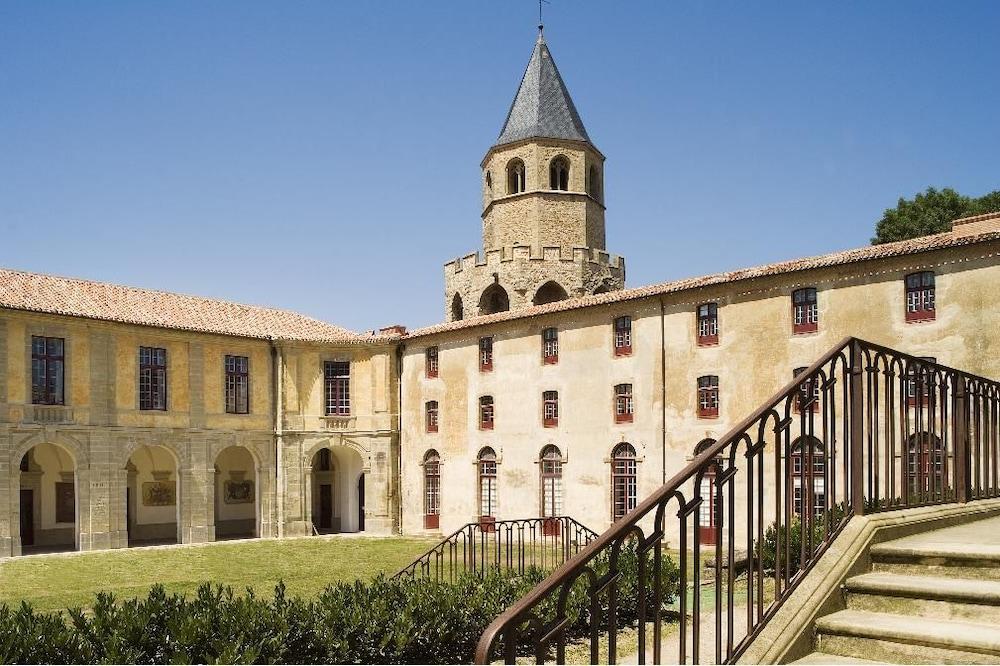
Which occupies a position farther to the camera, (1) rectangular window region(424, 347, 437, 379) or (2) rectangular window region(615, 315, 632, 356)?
(1) rectangular window region(424, 347, 437, 379)

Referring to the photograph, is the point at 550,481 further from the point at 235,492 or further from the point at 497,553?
the point at 497,553

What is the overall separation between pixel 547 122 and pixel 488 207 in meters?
5.60

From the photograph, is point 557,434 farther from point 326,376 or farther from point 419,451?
point 326,376

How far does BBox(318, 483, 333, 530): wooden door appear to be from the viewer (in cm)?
4353

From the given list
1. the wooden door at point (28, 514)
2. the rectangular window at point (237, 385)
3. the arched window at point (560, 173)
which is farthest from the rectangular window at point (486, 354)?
the wooden door at point (28, 514)

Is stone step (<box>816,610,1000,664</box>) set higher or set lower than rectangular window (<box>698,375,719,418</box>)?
lower

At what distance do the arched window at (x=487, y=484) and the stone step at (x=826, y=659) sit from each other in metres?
30.9

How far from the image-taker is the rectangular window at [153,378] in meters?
35.7

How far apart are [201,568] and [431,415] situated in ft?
43.4

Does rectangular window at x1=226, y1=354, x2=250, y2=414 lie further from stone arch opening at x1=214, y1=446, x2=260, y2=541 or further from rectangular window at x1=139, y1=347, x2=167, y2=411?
stone arch opening at x1=214, y1=446, x2=260, y2=541

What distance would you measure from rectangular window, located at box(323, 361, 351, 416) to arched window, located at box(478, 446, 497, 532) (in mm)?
Result: 7287

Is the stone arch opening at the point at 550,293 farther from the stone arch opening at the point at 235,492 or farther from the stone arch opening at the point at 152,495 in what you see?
the stone arch opening at the point at 152,495

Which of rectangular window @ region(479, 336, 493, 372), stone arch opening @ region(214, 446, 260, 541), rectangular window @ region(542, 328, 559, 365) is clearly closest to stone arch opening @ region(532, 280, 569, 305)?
rectangular window @ region(479, 336, 493, 372)

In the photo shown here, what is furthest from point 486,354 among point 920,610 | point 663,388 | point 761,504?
point 920,610
